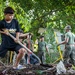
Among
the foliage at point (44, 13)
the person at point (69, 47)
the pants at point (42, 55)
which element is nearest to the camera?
the person at point (69, 47)

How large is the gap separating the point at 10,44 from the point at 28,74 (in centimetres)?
77

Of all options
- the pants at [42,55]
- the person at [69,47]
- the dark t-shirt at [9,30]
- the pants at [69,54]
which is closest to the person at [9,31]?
the dark t-shirt at [9,30]

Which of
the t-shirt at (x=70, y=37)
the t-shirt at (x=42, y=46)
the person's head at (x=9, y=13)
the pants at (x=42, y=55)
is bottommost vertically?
the pants at (x=42, y=55)

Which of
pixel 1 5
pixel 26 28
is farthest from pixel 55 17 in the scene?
pixel 1 5

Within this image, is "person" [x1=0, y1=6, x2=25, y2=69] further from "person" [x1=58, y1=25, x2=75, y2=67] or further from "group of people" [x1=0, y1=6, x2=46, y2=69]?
"person" [x1=58, y1=25, x2=75, y2=67]

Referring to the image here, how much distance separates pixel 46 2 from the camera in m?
11.8

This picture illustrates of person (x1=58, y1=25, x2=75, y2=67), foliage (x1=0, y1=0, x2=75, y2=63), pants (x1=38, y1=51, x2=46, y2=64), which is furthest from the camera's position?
pants (x1=38, y1=51, x2=46, y2=64)

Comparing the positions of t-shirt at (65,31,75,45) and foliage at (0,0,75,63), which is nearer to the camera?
t-shirt at (65,31,75,45)

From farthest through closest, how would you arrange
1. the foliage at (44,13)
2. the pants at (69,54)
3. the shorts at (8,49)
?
the foliage at (44,13) < the pants at (69,54) < the shorts at (8,49)

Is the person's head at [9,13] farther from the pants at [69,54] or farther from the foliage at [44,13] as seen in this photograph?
the pants at [69,54]

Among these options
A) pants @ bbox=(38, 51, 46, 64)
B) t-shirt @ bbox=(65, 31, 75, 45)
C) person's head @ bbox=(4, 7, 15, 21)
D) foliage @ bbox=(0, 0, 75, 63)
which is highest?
foliage @ bbox=(0, 0, 75, 63)

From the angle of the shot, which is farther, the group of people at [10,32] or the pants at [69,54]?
the pants at [69,54]

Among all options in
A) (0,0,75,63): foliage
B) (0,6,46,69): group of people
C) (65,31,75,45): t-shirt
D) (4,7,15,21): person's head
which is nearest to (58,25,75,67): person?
(65,31,75,45): t-shirt

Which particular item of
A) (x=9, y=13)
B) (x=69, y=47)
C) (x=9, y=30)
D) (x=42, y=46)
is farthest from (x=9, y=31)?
(x=42, y=46)
